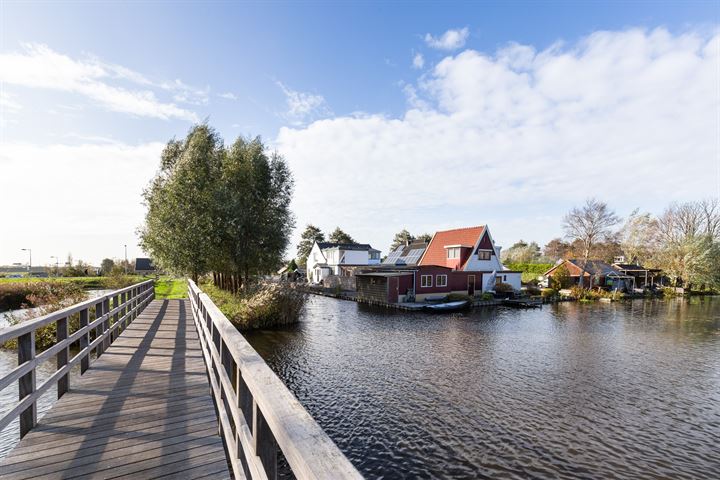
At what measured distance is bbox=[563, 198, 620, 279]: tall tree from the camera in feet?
156

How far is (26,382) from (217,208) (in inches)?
765

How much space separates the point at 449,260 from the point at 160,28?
113ft

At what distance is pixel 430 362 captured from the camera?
15.9 meters

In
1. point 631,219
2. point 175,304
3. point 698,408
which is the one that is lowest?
point 698,408

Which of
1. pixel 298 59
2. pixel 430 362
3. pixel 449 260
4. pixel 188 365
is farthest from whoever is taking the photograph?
pixel 449 260

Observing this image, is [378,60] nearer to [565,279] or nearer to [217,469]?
Result: [217,469]

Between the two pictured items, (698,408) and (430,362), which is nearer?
(698,408)

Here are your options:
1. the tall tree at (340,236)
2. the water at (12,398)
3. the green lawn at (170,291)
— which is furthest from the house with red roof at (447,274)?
the tall tree at (340,236)

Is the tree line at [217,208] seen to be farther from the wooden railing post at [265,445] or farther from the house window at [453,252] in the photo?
the wooden railing post at [265,445]

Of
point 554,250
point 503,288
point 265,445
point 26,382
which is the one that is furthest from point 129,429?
point 554,250

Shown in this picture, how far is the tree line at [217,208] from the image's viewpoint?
22938mm

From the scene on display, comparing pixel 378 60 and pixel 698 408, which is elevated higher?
pixel 378 60

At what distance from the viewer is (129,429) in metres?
4.36

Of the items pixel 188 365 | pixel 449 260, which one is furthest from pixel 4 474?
pixel 449 260
